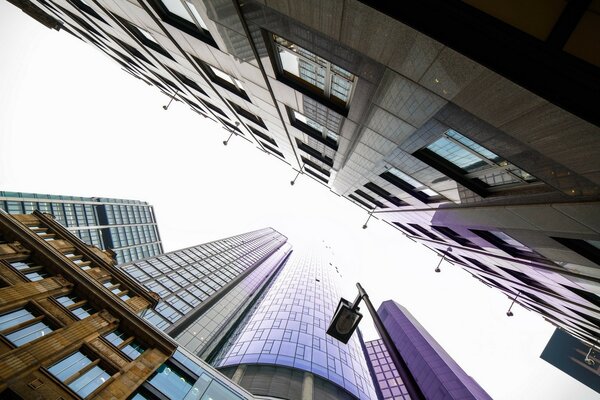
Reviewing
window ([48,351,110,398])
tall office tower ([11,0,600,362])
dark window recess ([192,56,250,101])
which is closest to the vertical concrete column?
window ([48,351,110,398])

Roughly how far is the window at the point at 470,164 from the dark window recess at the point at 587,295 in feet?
27.9

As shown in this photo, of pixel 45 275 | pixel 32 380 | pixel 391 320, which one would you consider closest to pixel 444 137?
pixel 32 380

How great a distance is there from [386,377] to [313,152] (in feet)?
347

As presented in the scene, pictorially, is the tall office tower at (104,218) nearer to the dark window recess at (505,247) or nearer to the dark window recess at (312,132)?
the dark window recess at (312,132)

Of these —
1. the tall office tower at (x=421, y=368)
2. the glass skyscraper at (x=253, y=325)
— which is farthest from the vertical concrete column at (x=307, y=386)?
the tall office tower at (x=421, y=368)

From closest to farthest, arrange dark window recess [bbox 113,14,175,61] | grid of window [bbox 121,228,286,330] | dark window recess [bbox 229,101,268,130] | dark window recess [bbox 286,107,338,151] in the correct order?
dark window recess [bbox 286,107,338,151], dark window recess [bbox 113,14,175,61], dark window recess [bbox 229,101,268,130], grid of window [bbox 121,228,286,330]

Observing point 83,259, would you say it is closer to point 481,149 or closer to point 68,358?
point 68,358

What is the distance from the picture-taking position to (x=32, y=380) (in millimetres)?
16047

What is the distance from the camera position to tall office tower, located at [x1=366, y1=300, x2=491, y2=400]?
72.6m

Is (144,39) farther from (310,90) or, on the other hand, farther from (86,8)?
(310,90)

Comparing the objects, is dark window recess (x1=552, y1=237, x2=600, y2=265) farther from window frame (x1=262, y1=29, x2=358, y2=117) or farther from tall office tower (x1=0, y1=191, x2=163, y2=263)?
tall office tower (x1=0, y1=191, x2=163, y2=263)

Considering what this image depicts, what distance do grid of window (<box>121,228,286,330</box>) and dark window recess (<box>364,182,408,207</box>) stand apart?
39147 mm

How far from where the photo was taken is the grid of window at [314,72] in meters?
7.51

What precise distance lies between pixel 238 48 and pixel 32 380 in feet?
72.7
